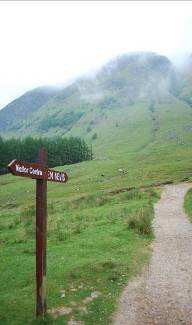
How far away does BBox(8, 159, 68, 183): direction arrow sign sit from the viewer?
13.8 metres

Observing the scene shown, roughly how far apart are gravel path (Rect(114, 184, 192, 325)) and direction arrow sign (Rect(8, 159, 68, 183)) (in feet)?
18.1

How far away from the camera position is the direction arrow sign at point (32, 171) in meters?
13.8

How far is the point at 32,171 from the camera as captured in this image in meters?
14.8

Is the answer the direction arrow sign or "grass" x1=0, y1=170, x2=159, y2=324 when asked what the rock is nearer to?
"grass" x1=0, y1=170, x2=159, y2=324

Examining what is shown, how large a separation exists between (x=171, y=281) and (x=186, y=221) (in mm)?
15750

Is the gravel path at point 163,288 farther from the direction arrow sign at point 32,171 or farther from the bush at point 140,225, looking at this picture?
the direction arrow sign at point 32,171

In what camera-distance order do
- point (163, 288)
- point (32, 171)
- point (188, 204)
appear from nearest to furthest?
point (32, 171), point (163, 288), point (188, 204)

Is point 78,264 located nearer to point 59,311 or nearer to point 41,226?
point 59,311

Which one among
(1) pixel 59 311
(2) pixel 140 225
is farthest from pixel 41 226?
(2) pixel 140 225

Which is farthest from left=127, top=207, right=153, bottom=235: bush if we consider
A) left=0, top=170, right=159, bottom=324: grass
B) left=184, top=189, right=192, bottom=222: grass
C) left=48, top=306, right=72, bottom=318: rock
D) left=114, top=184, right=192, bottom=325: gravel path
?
left=48, top=306, right=72, bottom=318: rock

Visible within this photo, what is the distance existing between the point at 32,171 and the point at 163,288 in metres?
8.24

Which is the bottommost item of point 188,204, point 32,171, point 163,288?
point 188,204

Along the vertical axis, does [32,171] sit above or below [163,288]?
above

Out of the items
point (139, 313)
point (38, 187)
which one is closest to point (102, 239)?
point (139, 313)
